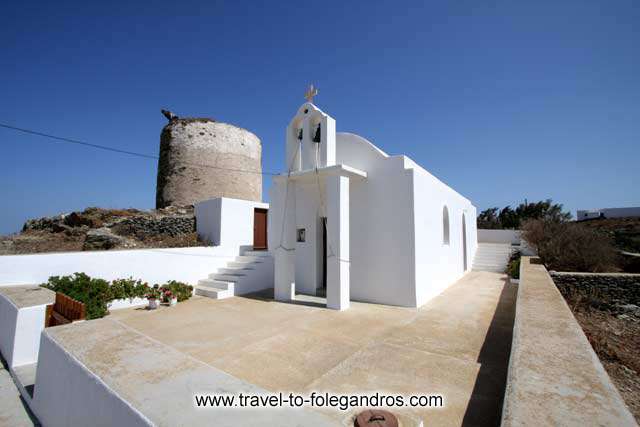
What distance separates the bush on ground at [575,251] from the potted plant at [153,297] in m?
13.5

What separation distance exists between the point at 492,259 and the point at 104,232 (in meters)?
17.1

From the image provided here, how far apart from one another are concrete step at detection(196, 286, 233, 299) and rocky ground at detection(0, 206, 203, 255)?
2801 mm

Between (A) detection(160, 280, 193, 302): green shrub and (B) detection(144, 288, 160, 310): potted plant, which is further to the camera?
(A) detection(160, 280, 193, 302): green shrub

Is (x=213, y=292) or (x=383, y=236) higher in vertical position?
(x=383, y=236)

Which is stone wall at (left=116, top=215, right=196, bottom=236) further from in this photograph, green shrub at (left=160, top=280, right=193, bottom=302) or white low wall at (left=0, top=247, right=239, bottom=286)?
green shrub at (left=160, top=280, right=193, bottom=302)

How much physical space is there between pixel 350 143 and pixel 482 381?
6018 mm

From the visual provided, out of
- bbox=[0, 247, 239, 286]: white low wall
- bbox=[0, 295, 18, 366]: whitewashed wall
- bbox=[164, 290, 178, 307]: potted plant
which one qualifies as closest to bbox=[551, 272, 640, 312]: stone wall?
bbox=[0, 247, 239, 286]: white low wall

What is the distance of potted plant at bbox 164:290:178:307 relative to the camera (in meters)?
7.42

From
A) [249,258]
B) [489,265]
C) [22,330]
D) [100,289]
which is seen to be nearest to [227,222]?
[249,258]

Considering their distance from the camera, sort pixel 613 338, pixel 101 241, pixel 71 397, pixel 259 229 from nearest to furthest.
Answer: pixel 71 397 < pixel 613 338 < pixel 101 241 < pixel 259 229

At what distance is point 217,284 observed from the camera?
8656 mm

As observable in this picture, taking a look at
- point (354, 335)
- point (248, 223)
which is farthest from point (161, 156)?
point (354, 335)

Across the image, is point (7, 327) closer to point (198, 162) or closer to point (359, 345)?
point (359, 345)

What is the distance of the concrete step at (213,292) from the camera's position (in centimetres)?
810
